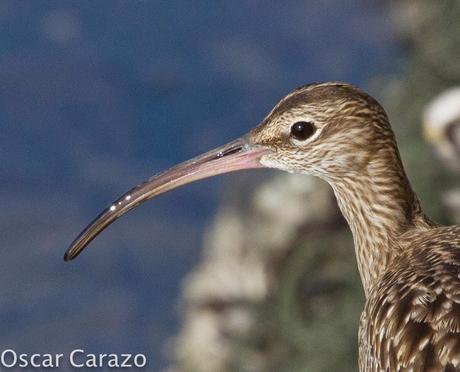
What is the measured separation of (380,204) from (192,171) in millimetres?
609

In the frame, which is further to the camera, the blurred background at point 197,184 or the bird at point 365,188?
the blurred background at point 197,184

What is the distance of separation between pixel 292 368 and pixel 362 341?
2831 millimetres

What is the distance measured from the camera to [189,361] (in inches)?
304

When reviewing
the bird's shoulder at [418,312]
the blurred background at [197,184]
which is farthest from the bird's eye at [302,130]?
the blurred background at [197,184]

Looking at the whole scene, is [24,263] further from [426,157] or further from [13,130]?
[426,157]

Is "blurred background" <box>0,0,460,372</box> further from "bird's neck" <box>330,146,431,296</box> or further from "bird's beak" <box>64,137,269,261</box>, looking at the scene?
"bird's beak" <box>64,137,269,261</box>

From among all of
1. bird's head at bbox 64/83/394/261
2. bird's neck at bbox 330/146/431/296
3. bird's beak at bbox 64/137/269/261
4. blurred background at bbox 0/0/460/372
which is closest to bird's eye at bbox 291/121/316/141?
bird's head at bbox 64/83/394/261

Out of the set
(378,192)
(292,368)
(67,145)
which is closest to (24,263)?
(67,145)

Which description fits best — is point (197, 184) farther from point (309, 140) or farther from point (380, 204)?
point (309, 140)

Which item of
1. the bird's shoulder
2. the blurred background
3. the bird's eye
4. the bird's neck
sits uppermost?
the blurred background

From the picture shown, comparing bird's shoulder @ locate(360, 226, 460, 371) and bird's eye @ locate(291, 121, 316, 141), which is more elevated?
bird's eye @ locate(291, 121, 316, 141)

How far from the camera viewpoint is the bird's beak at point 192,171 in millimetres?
3994

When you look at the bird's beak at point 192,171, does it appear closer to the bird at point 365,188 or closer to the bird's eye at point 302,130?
the bird at point 365,188

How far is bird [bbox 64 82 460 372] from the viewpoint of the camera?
143 inches
